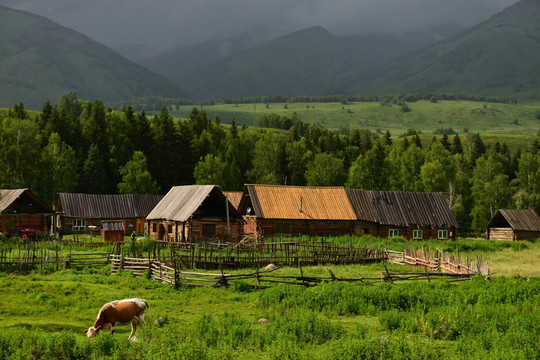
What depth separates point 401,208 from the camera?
67.4 meters

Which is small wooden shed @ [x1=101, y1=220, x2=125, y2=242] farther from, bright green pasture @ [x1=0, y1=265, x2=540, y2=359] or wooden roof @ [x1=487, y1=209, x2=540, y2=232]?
wooden roof @ [x1=487, y1=209, x2=540, y2=232]

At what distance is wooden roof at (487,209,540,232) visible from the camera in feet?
242

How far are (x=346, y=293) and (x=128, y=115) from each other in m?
81.9

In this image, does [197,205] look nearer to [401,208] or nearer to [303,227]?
[303,227]

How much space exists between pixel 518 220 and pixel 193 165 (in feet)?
170

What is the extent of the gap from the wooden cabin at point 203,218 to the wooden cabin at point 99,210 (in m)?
14.0

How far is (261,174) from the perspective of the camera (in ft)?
350

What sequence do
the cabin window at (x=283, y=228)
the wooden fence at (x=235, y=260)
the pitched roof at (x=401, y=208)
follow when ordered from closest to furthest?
the wooden fence at (x=235, y=260) → the cabin window at (x=283, y=228) → the pitched roof at (x=401, y=208)

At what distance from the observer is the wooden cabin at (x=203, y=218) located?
54.8m

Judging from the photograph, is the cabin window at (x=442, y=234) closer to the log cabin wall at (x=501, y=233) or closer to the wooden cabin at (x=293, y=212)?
the wooden cabin at (x=293, y=212)

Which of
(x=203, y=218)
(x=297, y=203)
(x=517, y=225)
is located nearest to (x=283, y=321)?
(x=203, y=218)

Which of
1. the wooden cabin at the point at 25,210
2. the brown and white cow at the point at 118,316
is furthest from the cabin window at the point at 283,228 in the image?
the brown and white cow at the point at 118,316

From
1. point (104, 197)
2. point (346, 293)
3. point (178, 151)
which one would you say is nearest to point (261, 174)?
point (178, 151)

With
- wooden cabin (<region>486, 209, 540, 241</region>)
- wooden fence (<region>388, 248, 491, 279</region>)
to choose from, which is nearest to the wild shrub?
wooden fence (<region>388, 248, 491, 279</region>)
